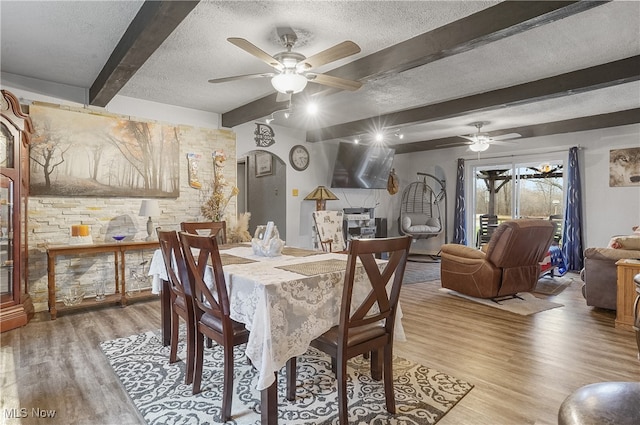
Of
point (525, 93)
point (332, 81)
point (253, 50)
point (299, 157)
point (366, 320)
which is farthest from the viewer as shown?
point (299, 157)

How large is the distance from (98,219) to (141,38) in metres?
2.60

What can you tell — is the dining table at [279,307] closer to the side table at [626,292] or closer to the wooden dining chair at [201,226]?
the wooden dining chair at [201,226]

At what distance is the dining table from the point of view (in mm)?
1703

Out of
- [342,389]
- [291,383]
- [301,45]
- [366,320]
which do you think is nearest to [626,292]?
[366,320]

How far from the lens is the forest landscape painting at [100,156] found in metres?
3.83

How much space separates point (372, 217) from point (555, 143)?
3.81 m

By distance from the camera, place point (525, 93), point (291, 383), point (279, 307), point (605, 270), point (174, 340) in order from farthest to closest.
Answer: point (525, 93) < point (605, 270) < point (174, 340) < point (291, 383) < point (279, 307)

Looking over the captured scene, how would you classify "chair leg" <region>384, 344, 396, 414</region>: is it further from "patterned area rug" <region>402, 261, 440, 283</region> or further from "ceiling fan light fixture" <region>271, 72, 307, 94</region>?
"patterned area rug" <region>402, 261, 440, 283</region>

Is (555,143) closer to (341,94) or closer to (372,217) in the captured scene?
(372,217)

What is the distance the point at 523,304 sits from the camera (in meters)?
4.13

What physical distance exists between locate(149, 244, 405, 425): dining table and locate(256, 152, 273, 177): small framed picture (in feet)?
16.0

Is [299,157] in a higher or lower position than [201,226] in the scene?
higher

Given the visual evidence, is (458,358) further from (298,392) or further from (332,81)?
(332,81)

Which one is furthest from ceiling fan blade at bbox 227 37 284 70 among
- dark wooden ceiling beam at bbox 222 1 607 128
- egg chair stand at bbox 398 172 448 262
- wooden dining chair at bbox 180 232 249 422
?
egg chair stand at bbox 398 172 448 262
